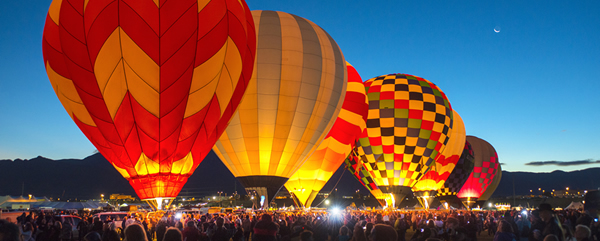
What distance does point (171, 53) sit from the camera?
29.1 feet

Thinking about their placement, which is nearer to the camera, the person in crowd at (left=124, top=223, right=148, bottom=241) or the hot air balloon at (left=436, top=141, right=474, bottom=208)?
the person in crowd at (left=124, top=223, right=148, bottom=241)

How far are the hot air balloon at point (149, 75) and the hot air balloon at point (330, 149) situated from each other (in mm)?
10855

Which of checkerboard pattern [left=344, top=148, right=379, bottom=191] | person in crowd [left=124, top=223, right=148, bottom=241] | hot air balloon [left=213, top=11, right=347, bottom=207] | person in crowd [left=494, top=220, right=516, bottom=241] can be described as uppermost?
hot air balloon [left=213, top=11, right=347, bottom=207]

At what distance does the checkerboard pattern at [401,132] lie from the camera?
2291 cm

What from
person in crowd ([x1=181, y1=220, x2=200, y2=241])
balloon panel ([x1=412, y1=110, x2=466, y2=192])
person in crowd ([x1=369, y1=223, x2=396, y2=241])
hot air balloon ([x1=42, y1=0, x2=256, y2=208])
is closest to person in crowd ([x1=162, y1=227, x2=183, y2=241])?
person in crowd ([x1=369, y1=223, x2=396, y2=241])

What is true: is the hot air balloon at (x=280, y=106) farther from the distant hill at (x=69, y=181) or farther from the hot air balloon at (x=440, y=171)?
the distant hill at (x=69, y=181)

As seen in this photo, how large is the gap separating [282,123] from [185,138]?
5940 mm

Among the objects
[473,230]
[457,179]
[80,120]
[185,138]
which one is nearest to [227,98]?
[185,138]

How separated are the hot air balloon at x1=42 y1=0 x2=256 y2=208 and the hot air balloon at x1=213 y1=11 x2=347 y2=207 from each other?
191 inches

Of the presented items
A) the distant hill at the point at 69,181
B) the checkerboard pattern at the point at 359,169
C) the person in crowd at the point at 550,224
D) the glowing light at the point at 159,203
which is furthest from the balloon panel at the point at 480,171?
the distant hill at the point at 69,181

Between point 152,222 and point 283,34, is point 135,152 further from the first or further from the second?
point 283,34

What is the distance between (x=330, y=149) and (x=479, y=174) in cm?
2174

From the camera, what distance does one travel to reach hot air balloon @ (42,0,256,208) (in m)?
8.76

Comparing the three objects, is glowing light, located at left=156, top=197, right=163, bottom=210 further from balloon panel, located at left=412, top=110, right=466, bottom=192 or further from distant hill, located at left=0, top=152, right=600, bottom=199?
distant hill, located at left=0, top=152, right=600, bottom=199
